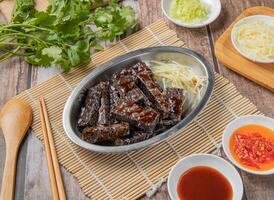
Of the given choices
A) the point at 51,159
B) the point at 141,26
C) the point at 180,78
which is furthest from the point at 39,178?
the point at 141,26

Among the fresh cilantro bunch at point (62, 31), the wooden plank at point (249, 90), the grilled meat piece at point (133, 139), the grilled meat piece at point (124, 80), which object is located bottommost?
the wooden plank at point (249, 90)

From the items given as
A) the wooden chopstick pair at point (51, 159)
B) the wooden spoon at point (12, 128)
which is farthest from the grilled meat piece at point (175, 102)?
the wooden spoon at point (12, 128)

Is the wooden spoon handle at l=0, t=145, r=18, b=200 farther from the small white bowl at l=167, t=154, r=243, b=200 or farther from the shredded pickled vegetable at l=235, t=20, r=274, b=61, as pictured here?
the shredded pickled vegetable at l=235, t=20, r=274, b=61

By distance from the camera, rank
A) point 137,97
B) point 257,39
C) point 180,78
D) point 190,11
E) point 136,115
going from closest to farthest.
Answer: point 136,115
point 137,97
point 180,78
point 257,39
point 190,11

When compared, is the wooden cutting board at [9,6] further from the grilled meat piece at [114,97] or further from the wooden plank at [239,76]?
the wooden plank at [239,76]

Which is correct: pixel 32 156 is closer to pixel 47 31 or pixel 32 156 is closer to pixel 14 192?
pixel 14 192

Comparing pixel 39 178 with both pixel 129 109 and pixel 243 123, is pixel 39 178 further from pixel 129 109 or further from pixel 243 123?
pixel 243 123

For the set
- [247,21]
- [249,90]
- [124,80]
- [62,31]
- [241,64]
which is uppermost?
[62,31]
